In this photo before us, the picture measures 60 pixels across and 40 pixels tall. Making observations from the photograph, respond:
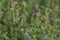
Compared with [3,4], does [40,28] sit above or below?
below

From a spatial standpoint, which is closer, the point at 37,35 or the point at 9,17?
the point at 37,35

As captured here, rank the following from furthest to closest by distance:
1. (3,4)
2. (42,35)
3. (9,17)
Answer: (3,4) < (9,17) < (42,35)

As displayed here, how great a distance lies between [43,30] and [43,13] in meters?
0.53

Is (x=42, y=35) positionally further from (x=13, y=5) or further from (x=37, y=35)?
(x=13, y=5)

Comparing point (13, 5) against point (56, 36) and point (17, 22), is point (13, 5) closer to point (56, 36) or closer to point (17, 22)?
point (17, 22)

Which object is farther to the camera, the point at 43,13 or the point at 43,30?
the point at 43,13

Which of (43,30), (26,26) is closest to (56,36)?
(43,30)

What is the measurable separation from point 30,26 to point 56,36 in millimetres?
390

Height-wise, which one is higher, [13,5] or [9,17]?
[13,5]

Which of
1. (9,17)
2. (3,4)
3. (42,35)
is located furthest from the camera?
(3,4)

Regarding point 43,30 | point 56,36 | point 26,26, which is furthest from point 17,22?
point 56,36

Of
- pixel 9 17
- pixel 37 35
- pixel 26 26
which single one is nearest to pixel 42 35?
pixel 37 35

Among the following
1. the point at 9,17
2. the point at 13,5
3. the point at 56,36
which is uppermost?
the point at 13,5

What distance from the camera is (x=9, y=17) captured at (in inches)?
122
